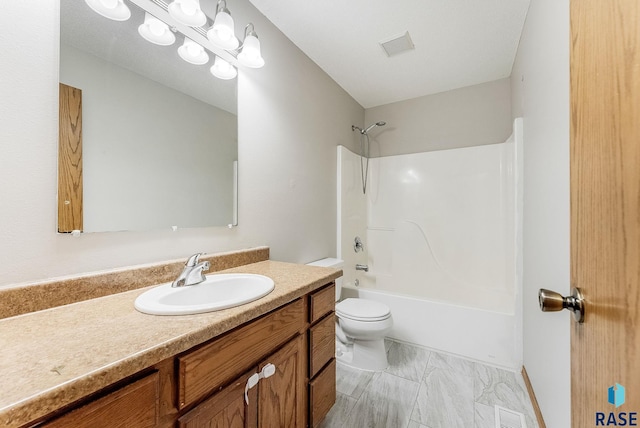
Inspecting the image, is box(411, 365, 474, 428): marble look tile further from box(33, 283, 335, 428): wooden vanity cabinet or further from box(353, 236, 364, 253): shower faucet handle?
box(353, 236, 364, 253): shower faucet handle

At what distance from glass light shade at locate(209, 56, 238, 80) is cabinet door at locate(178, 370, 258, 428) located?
1434 millimetres

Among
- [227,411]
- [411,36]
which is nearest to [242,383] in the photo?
[227,411]

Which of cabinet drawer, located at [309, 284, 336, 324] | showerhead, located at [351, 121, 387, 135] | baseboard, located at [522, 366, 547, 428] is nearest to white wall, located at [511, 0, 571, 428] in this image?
baseboard, located at [522, 366, 547, 428]

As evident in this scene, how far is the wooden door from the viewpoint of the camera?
375mm

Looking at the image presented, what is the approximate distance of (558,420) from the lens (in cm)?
109

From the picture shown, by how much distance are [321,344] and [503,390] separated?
4.38 feet

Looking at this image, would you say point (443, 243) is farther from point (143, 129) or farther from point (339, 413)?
point (143, 129)

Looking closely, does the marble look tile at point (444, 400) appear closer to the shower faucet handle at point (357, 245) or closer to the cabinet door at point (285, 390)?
the cabinet door at point (285, 390)

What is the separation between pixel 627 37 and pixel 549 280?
3.78 ft

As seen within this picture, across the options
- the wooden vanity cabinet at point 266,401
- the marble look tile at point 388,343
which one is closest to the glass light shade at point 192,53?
the wooden vanity cabinet at point 266,401

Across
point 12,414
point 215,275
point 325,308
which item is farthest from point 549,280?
point 12,414

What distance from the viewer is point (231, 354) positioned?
768 millimetres

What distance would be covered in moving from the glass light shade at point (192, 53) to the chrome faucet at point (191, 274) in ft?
3.22

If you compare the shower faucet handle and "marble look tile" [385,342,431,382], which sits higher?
the shower faucet handle
